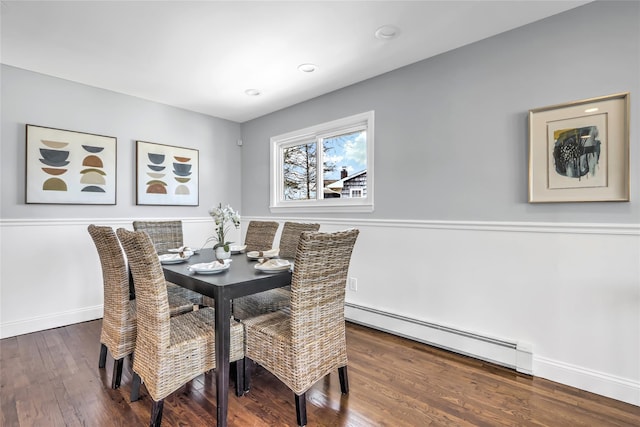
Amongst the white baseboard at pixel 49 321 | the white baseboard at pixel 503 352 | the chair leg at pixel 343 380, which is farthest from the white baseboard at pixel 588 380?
the white baseboard at pixel 49 321

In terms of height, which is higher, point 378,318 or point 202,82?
point 202,82

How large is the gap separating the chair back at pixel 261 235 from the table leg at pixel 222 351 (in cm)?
141

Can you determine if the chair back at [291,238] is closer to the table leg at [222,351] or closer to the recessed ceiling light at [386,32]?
the table leg at [222,351]

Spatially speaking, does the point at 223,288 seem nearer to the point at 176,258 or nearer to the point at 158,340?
the point at 158,340

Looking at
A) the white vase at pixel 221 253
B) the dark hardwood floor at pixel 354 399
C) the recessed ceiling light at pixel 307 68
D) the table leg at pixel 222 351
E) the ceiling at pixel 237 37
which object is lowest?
the dark hardwood floor at pixel 354 399

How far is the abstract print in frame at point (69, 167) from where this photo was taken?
2.98 m

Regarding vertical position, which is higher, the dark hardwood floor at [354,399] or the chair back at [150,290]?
the chair back at [150,290]

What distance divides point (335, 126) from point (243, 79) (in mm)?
1084

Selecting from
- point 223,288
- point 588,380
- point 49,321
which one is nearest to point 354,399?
point 223,288

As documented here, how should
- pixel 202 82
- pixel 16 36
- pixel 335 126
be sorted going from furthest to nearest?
pixel 335 126 < pixel 202 82 < pixel 16 36

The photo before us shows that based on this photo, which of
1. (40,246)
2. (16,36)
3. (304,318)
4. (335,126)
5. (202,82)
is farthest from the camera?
(335,126)

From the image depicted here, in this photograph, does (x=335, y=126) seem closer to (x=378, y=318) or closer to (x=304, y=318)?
(x=378, y=318)

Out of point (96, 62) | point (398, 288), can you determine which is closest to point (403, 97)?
point (398, 288)

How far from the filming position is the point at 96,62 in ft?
9.23
